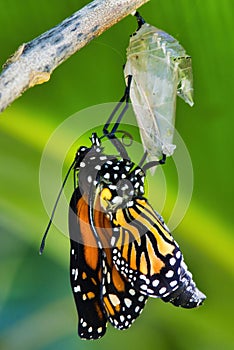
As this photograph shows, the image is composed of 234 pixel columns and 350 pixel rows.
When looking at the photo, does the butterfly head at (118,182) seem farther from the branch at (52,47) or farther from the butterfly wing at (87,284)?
the branch at (52,47)

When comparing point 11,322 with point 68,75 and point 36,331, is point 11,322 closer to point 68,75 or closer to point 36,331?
point 36,331

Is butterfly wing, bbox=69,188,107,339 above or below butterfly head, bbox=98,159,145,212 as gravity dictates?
below

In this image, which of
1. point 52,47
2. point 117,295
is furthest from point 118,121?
point 117,295

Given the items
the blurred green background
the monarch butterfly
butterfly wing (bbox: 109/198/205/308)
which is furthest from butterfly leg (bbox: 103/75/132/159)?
the blurred green background

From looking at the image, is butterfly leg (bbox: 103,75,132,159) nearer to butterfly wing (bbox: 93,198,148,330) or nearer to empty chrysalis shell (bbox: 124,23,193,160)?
empty chrysalis shell (bbox: 124,23,193,160)

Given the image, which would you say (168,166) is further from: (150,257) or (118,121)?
(118,121)

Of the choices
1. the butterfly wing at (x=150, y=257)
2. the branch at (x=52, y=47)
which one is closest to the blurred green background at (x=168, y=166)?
the butterfly wing at (x=150, y=257)

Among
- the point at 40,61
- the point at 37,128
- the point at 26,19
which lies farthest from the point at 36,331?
the point at 40,61
